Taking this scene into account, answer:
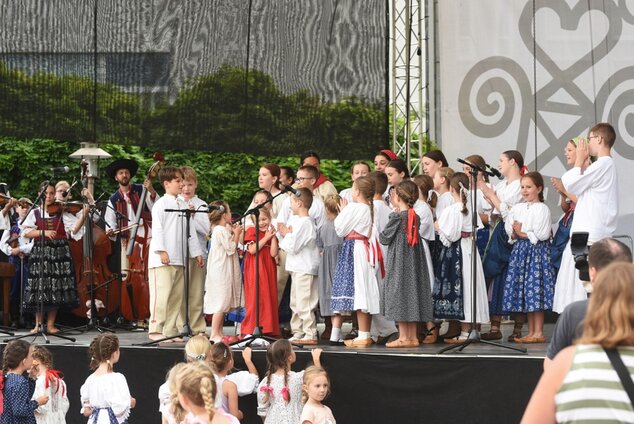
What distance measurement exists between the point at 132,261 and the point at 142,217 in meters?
0.48

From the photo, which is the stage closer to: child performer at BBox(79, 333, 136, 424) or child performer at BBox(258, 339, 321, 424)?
child performer at BBox(258, 339, 321, 424)

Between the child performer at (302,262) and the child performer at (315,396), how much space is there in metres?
1.63

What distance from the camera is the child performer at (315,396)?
7203 millimetres

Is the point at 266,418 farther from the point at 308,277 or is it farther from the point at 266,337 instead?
the point at 308,277

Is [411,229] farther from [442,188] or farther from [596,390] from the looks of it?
[596,390]

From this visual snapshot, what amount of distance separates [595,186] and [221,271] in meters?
3.16

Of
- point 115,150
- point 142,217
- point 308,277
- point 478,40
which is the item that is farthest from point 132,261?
point 115,150

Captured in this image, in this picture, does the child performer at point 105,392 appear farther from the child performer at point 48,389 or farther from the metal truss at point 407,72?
the metal truss at point 407,72

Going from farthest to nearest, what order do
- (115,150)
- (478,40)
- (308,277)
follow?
(115,150), (478,40), (308,277)

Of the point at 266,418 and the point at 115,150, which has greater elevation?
the point at 115,150

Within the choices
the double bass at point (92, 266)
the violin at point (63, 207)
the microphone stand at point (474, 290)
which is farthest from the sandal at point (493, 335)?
the violin at point (63, 207)

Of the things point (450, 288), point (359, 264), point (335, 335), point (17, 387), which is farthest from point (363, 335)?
point (17, 387)

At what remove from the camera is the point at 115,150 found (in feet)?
66.9

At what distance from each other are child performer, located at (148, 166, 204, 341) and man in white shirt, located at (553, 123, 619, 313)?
325 centimetres
